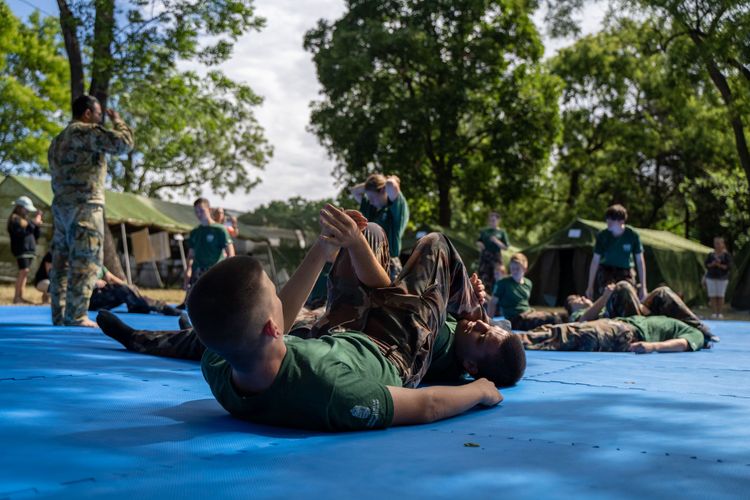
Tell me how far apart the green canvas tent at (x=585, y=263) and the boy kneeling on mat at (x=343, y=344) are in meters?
15.7

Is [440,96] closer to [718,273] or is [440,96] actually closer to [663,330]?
[718,273]

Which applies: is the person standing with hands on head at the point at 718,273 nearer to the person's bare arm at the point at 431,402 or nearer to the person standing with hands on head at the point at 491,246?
the person standing with hands on head at the point at 491,246

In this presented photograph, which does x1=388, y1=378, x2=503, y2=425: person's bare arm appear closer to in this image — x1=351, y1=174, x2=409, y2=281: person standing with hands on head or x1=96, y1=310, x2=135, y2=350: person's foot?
x1=96, y1=310, x2=135, y2=350: person's foot

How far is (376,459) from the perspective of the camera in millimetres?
2371

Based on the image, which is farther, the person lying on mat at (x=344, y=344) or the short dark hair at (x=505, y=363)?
the short dark hair at (x=505, y=363)

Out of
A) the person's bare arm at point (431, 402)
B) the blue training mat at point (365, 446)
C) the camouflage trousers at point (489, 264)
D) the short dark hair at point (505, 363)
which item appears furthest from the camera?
the camouflage trousers at point (489, 264)

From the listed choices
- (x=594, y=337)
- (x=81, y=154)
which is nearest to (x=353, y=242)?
(x=594, y=337)

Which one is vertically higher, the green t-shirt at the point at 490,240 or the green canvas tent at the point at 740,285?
the green t-shirt at the point at 490,240

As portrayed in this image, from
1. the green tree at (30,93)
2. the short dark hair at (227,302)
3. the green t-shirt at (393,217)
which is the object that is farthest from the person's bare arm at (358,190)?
the green tree at (30,93)

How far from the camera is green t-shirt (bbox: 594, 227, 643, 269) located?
8953 mm

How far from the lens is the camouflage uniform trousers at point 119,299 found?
1053 centimetres

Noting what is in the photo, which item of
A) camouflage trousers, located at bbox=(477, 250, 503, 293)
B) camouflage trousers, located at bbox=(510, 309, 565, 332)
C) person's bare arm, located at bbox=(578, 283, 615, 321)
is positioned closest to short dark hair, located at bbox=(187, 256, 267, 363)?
person's bare arm, located at bbox=(578, 283, 615, 321)

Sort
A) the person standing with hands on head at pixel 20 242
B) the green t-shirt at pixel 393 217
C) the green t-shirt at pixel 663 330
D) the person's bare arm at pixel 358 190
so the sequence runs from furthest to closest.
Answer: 1. the person standing with hands on head at pixel 20 242
2. the person's bare arm at pixel 358 190
3. the green t-shirt at pixel 393 217
4. the green t-shirt at pixel 663 330

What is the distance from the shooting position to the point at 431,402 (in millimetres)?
2949
